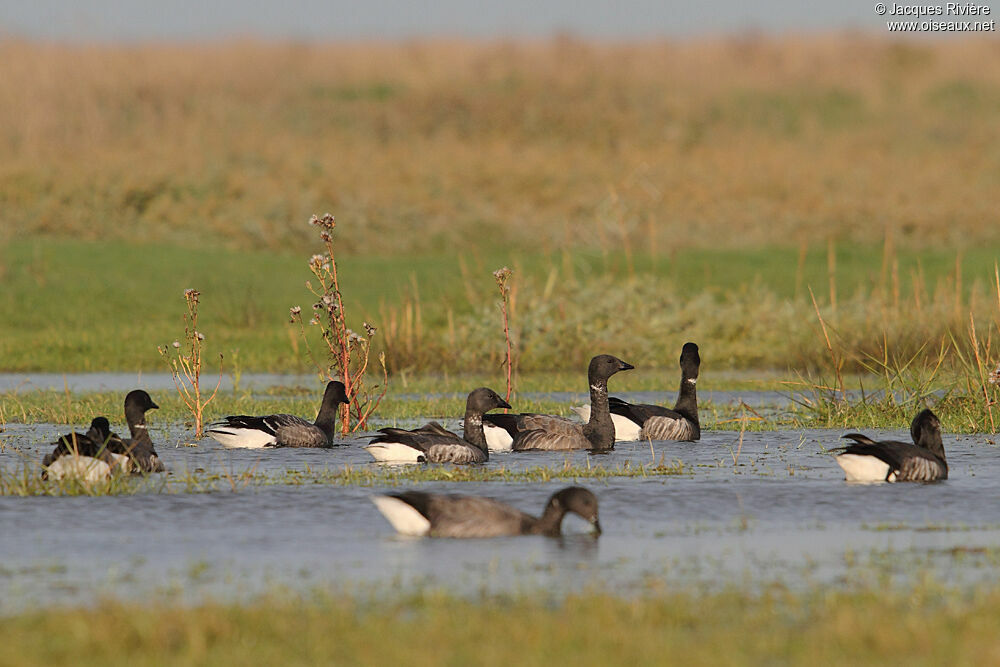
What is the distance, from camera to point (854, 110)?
229 feet

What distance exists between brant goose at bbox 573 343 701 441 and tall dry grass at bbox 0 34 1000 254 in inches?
855

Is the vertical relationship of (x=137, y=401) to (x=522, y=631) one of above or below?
above

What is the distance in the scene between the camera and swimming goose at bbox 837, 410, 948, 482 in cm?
1398

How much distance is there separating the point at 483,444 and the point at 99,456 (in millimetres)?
4113

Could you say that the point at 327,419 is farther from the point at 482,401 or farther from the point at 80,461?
the point at 80,461

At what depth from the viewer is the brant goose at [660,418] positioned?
17609mm

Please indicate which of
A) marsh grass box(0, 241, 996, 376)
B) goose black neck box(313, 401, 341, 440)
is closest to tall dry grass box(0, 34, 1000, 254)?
marsh grass box(0, 241, 996, 376)

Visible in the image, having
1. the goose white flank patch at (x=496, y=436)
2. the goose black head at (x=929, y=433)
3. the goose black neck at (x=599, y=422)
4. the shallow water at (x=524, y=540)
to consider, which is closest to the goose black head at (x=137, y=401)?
the shallow water at (x=524, y=540)

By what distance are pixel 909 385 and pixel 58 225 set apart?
104 feet

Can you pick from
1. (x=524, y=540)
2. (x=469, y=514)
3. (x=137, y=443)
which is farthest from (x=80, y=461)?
(x=524, y=540)

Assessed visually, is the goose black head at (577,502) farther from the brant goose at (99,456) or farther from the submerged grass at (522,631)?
the brant goose at (99,456)

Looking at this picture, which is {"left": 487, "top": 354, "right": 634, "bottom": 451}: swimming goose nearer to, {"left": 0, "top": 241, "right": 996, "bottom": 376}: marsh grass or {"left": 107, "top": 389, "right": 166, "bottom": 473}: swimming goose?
{"left": 107, "top": 389, "right": 166, "bottom": 473}: swimming goose

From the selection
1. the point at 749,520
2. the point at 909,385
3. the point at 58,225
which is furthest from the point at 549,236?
the point at 749,520

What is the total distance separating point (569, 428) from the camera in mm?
17031
